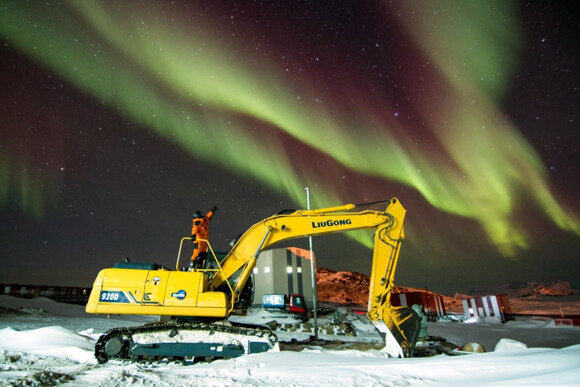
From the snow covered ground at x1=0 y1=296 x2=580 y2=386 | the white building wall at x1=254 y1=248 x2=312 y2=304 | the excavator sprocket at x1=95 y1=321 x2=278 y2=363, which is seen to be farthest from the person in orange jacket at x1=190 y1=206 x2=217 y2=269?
the white building wall at x1=254 y1=248 x2=312 y2=304

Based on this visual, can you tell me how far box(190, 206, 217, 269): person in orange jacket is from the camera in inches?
358

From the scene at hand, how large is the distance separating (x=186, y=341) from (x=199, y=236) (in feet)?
9.23

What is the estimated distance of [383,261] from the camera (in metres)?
8.91

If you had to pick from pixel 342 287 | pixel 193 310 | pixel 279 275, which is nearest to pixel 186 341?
pixel 193 310

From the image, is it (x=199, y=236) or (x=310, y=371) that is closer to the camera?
(x=310, y=371)

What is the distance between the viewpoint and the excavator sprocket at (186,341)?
7945mm

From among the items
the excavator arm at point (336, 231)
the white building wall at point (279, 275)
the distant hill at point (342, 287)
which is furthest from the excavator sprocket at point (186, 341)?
the distant hill at point (342, 287)

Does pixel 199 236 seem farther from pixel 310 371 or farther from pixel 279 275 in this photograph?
pixel 279 275

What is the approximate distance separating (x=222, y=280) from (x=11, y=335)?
21.3ft

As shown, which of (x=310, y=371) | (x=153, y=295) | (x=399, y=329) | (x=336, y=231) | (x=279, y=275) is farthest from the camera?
(x=279, y=275)

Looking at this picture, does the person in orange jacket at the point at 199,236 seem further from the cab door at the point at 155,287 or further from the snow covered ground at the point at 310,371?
the snow covered ground at the point at 310,371

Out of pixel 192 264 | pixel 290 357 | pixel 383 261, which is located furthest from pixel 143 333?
pixel 383 261

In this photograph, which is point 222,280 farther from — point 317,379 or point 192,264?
point 317,379

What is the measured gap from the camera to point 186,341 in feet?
26.5
